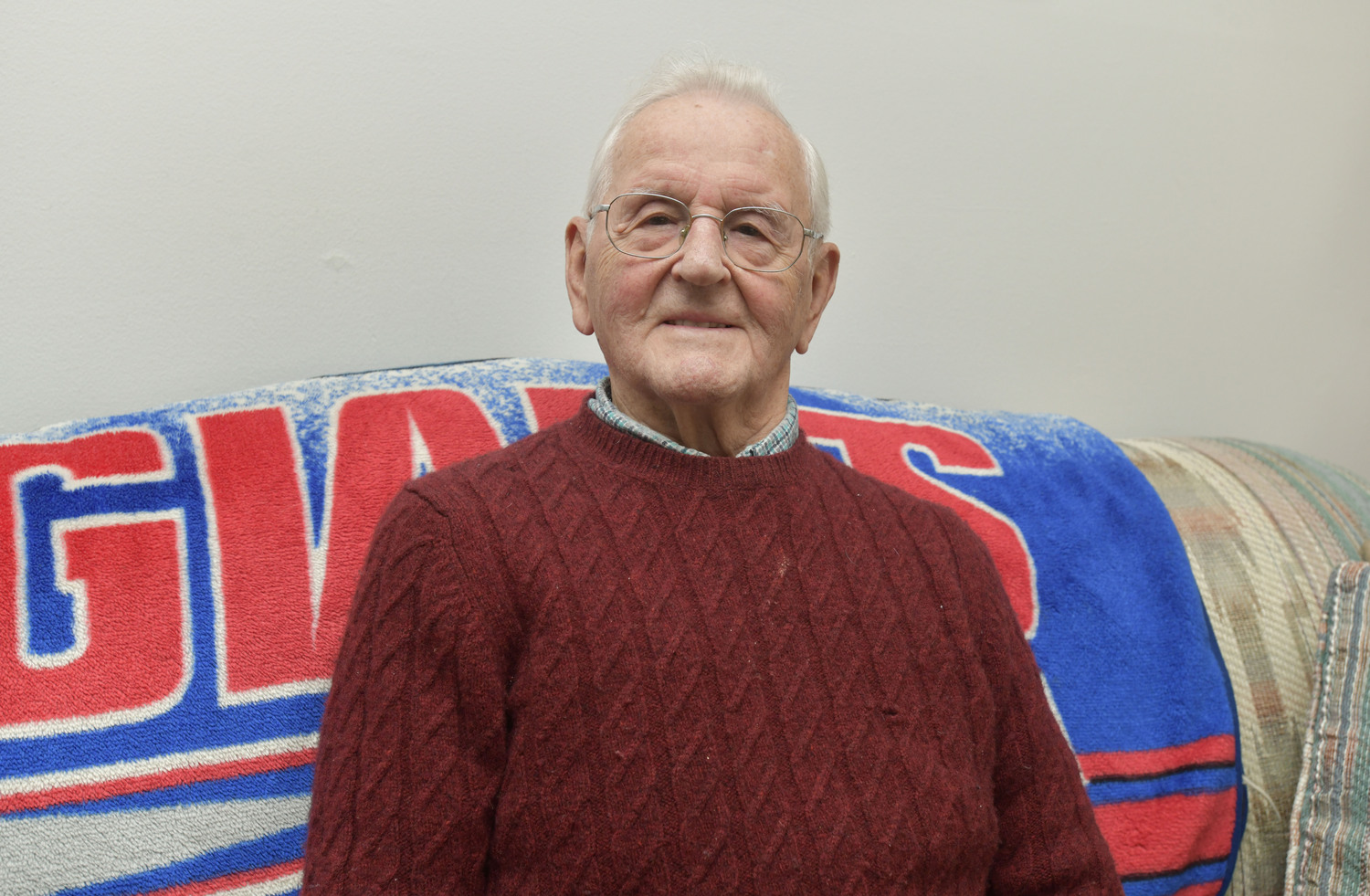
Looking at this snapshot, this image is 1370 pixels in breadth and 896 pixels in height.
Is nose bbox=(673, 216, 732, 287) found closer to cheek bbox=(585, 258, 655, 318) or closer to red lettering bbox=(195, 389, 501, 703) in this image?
cheek bbox=(585, 258, 655, 318)

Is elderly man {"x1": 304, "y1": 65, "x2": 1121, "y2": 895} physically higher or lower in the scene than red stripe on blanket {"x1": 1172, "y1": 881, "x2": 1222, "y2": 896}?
higher

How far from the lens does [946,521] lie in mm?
1166

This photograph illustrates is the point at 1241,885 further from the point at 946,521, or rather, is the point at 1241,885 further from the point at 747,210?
the point at 747,210

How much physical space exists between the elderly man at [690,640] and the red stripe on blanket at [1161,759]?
0.80 ft

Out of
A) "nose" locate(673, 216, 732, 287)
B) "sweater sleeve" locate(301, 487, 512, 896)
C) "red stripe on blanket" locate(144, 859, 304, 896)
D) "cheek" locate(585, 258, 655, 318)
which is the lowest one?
"red stripe on blanket" locate(144, 859, 304, 896)

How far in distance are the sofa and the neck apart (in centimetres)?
23

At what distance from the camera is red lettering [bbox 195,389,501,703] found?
102cm

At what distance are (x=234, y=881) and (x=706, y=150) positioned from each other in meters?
0.87

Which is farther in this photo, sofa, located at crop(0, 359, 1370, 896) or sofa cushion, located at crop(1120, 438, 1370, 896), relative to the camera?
sofa cushion, located at crop(1120, 438, 1370, 896)

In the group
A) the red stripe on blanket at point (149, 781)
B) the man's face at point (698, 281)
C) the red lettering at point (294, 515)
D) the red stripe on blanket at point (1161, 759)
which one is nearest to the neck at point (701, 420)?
the man's face at point (698, 281)

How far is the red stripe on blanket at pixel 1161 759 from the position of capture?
4.23 ft

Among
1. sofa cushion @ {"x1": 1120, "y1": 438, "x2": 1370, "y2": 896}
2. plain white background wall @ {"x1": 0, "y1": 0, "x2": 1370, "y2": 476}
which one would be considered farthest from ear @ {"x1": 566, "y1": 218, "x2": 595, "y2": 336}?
sofa cushion @ {"x1": 1120, "y1": 438, "x2": 1370, "y2": 896}

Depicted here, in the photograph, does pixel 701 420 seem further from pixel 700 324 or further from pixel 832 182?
pixel 832 182

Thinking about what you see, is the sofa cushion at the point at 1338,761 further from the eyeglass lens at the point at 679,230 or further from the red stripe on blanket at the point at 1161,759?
the eyeglass lens at the point at 679,230
